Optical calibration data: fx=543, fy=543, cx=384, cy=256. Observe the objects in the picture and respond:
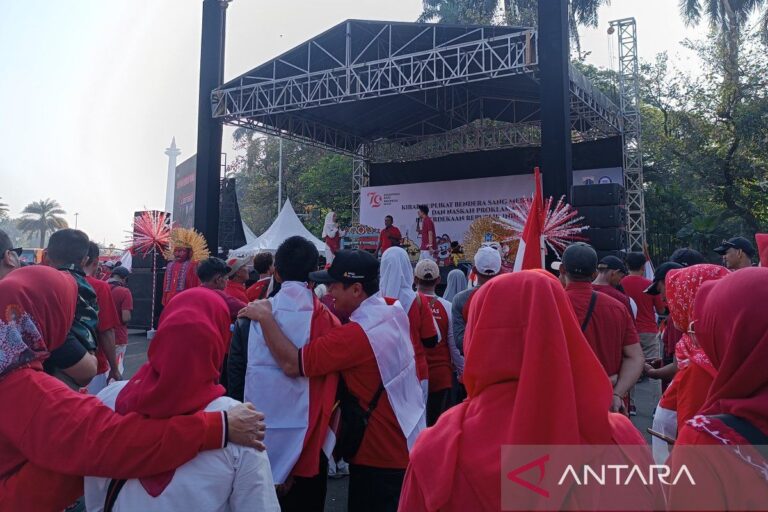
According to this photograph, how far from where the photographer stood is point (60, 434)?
1.49 meters

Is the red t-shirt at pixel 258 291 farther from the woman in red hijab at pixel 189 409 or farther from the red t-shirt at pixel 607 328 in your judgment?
the woman in red hijab at pixel 189 409

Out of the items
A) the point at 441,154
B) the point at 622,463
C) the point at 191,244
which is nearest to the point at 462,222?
the point at 441,154

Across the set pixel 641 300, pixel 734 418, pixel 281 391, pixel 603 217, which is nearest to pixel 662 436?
pixel 734 418

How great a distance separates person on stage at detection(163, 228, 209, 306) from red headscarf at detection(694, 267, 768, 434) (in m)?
7.25

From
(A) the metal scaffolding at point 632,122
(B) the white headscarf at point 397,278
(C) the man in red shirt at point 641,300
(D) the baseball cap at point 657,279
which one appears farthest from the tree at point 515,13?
(B) the white headscarf at point 397,278

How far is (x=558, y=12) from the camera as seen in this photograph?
8930 millimetres

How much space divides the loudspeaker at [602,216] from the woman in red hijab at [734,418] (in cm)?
726

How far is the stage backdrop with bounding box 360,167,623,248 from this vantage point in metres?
15.1

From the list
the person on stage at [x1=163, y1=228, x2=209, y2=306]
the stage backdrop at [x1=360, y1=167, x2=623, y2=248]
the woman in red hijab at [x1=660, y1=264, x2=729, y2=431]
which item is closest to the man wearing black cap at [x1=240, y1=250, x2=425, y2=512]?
the woman in red hijab at [x1=660, y1=264, x2=729, y2=431]

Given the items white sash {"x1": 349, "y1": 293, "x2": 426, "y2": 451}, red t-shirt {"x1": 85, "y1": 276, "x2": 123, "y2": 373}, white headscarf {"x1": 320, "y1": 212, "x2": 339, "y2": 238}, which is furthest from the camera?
white headscarf {"x1": 320, "y1": 212, "x2": 339, "y2": 238}

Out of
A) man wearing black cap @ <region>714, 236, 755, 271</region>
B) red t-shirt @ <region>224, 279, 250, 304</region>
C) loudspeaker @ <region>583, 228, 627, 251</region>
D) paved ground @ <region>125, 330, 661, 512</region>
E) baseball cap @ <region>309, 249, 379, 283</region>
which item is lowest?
paved ground @ <region>125, 330, 661, 512</region>

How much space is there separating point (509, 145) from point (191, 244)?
10232mm

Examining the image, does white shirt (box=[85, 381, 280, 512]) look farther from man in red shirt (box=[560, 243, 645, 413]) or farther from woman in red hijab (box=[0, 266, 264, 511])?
man in red shirt (box=[560, 243, 645, 413])

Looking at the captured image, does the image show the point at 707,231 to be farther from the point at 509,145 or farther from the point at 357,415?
the point at 357,415
